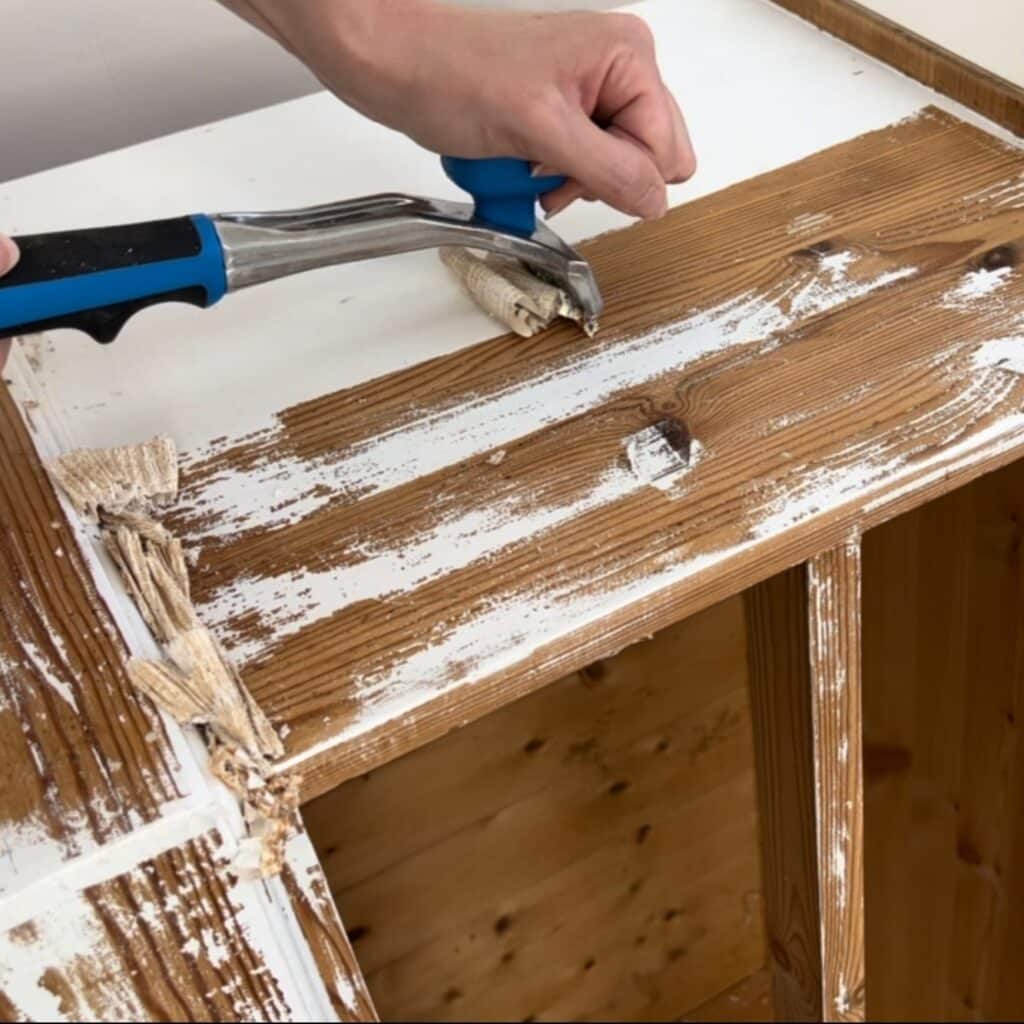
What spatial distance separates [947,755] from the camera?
865mm

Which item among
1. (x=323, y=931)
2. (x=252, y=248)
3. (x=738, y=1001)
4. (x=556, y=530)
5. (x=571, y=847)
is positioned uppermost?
(x=252, y=248)

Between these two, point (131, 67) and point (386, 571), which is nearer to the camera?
point (386, 571)

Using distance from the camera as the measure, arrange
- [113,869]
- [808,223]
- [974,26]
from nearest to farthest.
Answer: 1. [113,869]
2. [808,223]
3. [974,26]

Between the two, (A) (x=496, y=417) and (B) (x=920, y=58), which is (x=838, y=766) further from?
(B) (x=920, y=58)

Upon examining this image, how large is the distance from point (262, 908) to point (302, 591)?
0.11 metres

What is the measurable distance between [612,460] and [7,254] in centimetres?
24

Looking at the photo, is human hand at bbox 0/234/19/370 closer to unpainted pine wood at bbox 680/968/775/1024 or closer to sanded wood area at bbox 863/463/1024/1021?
sanded wood area at bbox 863/463/1024/1021

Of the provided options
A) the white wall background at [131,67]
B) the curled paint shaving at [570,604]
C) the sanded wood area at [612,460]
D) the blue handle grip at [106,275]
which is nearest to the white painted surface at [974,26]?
the white wall background at [131,67]

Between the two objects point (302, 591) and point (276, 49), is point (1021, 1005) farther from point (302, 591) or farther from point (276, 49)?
point (276, 49)

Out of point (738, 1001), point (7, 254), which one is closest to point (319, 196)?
point (7, 254)

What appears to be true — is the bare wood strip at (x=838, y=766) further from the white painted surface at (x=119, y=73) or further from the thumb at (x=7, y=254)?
the white painted surface at (x=119, y=73)

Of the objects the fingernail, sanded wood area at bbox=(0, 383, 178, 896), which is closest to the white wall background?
the fingernail

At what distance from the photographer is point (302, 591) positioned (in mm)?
463

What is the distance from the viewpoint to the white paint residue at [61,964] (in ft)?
1.24
